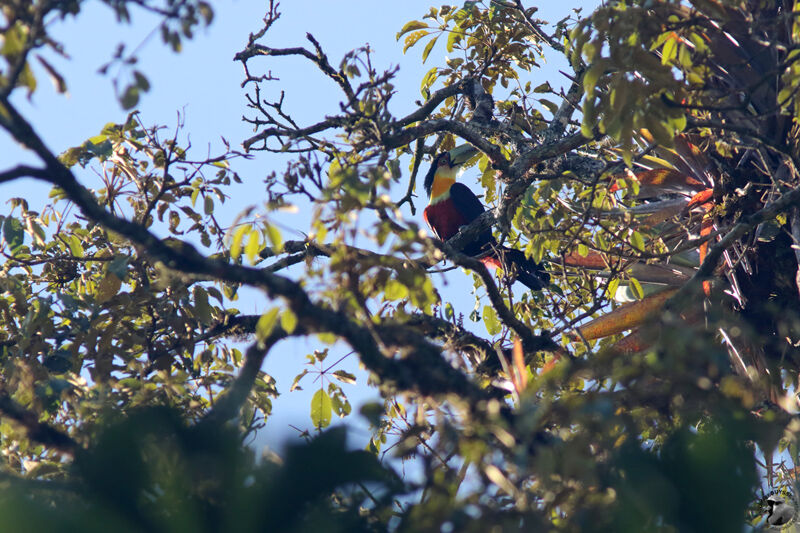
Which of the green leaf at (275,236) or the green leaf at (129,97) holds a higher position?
the green leaf at (129,97)

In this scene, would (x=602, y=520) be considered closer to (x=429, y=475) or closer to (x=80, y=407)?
(x=429, y=475)

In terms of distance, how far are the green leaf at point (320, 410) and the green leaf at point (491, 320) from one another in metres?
0.84

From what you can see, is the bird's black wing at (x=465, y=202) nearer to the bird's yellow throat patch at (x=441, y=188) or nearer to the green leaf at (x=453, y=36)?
the bird's yellow throat patch at (x=441, y=188)

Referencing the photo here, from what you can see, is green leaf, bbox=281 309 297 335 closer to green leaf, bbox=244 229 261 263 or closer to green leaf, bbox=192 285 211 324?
green leaf, bbox=244 229 261 263

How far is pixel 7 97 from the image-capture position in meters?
1.24

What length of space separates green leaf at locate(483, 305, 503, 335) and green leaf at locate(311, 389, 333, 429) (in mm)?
843

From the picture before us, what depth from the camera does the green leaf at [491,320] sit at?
9.43 ft

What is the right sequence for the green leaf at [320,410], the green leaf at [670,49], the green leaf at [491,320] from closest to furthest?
the green leaf at [670,49]
the green leaf at [320,410]
the green leaf at [491,320]

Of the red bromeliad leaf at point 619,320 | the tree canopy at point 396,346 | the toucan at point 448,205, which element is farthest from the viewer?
the toucan at point 448,205

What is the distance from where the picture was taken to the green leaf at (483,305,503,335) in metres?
2.87

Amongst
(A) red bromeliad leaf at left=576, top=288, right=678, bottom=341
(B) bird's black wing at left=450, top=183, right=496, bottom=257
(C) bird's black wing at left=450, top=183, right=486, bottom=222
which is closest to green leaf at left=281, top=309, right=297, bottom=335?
(A) red bromeliad leaf at left=576, top=288, right=678, bottom=341

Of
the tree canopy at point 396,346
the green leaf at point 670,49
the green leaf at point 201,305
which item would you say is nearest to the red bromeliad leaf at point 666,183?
the tree canopy at point 396,346

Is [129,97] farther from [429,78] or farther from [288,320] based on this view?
[429,78]

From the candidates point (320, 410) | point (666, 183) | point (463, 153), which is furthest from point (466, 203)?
point (320, 410)
